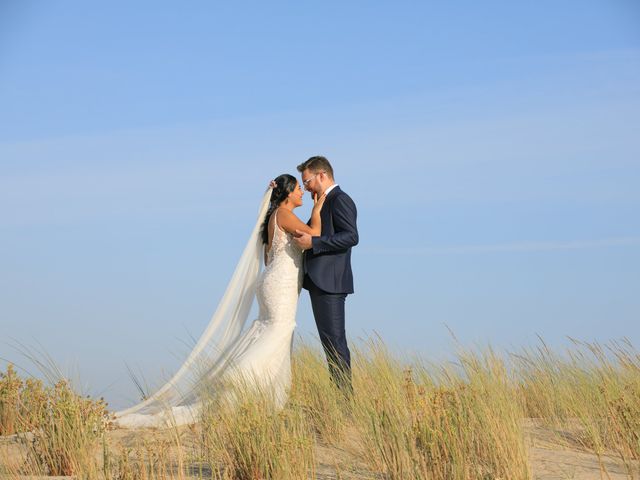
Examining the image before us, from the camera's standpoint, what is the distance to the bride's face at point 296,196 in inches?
342

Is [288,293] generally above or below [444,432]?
above

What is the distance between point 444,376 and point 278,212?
8.49ft

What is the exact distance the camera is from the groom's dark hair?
28.2ft

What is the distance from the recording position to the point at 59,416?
6.43m

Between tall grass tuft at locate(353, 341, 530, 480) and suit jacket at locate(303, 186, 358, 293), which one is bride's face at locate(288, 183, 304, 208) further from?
tall grass tuft at locate(353, 341, 530, 480)

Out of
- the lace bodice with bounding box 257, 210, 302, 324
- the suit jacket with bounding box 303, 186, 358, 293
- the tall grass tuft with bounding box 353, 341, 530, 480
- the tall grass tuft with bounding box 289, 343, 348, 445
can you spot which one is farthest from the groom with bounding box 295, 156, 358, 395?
the tall grass tuft with bounding box 353, 341, 530, 480

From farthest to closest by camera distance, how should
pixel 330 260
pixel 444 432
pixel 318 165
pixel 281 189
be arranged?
1. pixel 281 189
2. pixel 318 165
3. pixel 330 260
4. pixel 444 432

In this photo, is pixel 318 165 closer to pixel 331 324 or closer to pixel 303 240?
pixel 303 240

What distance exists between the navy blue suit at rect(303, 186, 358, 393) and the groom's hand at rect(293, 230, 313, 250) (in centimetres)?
7

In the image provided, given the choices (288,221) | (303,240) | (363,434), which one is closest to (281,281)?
(303,240)

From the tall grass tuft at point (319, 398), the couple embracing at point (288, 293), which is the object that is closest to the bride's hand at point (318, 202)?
the couple embracing at point (288, 293)

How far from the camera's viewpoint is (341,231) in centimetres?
846

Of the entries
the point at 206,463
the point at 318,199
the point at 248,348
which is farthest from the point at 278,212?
the point at 206,463

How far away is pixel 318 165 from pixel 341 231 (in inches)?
30.3
